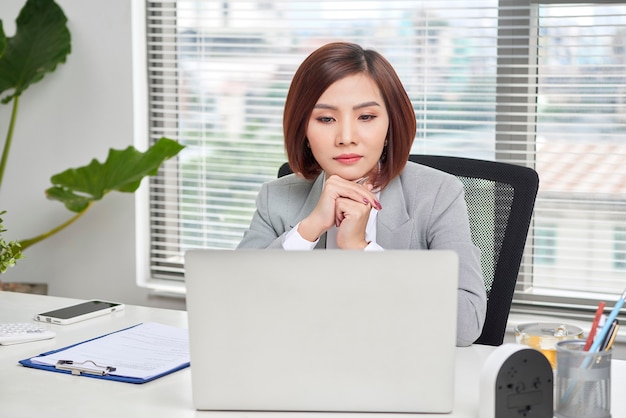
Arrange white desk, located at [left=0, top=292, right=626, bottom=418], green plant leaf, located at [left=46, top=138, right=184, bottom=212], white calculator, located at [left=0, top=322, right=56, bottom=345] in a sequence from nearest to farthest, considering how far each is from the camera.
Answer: white desk, located at [left=0, top=292, right=626, bottom=418] → white calculator, located at [left=0, top=322, right=56, bottom=345] → green plant leaf, located at [left=46, top=138, right=184, bottom=212]

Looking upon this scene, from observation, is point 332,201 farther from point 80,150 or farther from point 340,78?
point 80,150

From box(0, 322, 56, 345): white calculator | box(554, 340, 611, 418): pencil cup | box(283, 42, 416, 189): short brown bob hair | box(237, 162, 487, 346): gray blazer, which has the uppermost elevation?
box(283, 42, 416, 189): short brown bob hair

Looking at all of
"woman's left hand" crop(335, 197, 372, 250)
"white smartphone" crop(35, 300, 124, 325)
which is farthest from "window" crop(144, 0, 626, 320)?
"white smartphone" crop(35, 300, 124, 325)

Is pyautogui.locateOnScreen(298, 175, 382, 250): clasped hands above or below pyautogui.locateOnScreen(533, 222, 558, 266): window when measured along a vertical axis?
above

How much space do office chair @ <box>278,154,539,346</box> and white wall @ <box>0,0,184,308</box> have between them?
184 cm

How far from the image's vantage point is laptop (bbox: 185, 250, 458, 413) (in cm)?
114

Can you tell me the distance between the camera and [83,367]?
142 cm

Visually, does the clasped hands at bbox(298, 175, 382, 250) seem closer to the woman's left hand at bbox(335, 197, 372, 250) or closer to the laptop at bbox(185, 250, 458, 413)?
the woman's left hand at bbox(335, 197, 372, 250)

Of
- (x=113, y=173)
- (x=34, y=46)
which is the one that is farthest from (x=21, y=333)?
(x=34, y=46)

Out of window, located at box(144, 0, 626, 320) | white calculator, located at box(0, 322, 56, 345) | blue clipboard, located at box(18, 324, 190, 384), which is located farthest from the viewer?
window, located at box(144, 0, 626, 320)

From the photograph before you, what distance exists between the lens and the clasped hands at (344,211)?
5.44 feet

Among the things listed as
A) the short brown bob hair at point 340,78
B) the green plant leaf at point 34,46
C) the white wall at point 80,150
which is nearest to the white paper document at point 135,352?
the short brown bob hair at point 340,78

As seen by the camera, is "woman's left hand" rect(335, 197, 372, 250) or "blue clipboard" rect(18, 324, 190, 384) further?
"woman's left hand" rect(335, 197, 372, 250)

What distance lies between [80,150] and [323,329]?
99.0 inches
